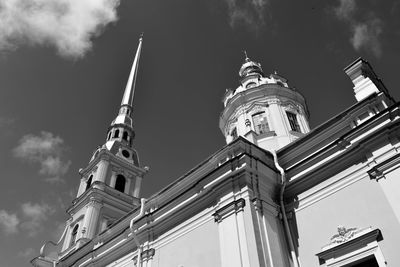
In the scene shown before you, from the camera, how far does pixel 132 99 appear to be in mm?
37656

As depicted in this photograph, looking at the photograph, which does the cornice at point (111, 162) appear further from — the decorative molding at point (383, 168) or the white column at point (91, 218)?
the decorative molding at point (383, 168)

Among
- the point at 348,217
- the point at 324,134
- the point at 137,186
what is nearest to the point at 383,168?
the point at 348,217

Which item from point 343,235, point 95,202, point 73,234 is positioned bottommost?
point 343,235

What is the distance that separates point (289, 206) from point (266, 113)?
28.1 feet

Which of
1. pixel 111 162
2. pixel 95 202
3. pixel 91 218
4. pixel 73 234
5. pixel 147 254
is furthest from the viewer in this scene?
pixel 111 162

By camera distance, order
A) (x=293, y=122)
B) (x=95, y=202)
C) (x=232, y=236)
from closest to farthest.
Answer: (x=232, y=236) < (x=293, y=122) < (x=95, y=202)

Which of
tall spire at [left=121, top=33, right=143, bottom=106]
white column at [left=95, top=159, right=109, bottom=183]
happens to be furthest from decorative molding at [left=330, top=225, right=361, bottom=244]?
tall spire at [left=121, top=33, right=143, bottom=106]

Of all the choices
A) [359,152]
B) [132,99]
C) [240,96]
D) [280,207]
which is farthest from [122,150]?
[359,152]

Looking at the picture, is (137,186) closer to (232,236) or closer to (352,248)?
(232,236)

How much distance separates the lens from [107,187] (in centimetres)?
2555

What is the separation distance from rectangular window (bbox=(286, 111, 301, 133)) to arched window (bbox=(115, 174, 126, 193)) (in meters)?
13.9

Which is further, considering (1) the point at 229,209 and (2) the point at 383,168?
(1) the point at 229,209

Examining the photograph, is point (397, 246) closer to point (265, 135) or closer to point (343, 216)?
point (343, 216)

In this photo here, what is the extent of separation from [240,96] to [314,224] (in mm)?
11087
